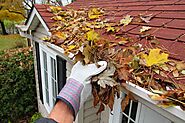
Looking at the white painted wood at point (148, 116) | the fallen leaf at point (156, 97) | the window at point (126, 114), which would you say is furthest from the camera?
the window at point (126, 114)

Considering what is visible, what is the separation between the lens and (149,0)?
342 cm

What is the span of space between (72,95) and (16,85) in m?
5.87

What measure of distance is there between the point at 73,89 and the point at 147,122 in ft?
4.85

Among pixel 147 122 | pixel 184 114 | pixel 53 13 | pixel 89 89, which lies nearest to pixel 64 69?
pixel 53 13

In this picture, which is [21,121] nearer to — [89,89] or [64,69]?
[64,69]

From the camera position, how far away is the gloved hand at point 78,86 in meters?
1.57

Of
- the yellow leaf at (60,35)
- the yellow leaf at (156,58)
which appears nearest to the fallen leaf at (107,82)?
the yellow leaf at (156,58)

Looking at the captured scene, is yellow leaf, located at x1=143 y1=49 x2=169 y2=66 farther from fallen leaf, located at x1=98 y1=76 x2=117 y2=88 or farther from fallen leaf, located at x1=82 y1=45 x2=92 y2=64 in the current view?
fallen leaf, located at x1=82 y1=45 x2=92 y2=64

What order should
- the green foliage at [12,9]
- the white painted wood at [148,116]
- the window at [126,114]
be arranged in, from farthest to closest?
the green foliage at [12,9] → the window at [126,114] → the white painted wood at [148,116]

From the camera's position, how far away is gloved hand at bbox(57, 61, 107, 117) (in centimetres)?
157

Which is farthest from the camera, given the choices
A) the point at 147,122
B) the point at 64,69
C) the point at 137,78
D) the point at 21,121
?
the point at 21,121

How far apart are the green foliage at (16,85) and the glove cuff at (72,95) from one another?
224 inches

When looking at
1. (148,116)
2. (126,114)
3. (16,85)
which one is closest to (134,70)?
(148,116)

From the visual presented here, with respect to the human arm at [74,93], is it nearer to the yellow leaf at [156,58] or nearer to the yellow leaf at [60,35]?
the yellow leaf at [156,58]
